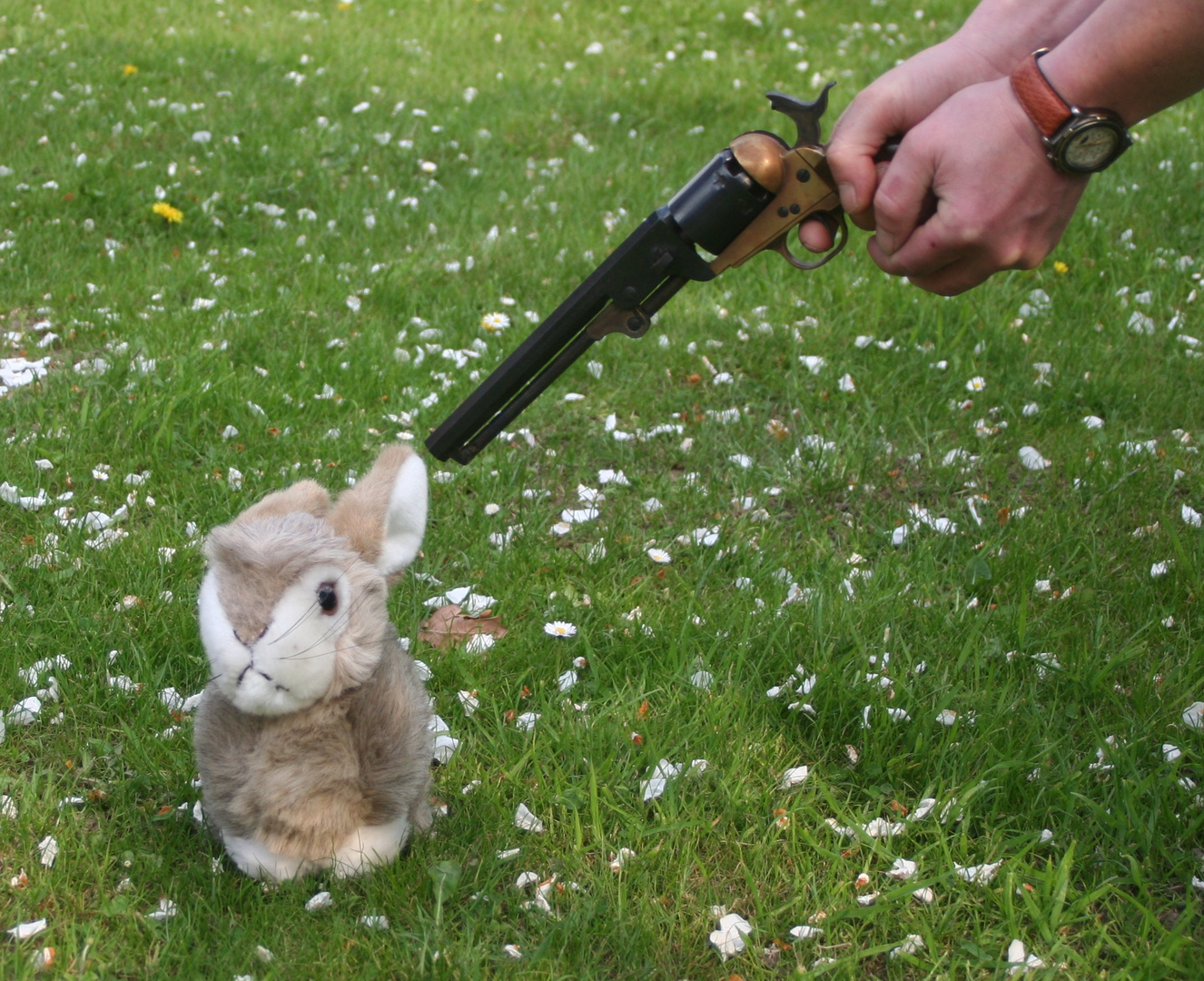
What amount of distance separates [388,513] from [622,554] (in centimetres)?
157

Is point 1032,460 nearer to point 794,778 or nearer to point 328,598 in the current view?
point 794,778

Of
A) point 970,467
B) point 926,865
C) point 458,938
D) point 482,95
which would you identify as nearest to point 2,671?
point 458,938

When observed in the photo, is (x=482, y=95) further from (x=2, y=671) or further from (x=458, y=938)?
(x=458, y=938)

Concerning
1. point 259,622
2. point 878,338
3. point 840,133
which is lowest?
point 878,338

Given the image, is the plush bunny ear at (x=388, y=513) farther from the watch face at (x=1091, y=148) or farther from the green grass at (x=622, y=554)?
the watch face at (x=1091, y=148)

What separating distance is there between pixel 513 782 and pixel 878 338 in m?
3.45

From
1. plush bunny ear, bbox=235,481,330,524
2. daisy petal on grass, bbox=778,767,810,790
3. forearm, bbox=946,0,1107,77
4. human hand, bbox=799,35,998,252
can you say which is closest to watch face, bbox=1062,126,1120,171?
human hand, bbox=799,35,998,252

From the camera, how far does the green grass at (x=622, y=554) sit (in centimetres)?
256

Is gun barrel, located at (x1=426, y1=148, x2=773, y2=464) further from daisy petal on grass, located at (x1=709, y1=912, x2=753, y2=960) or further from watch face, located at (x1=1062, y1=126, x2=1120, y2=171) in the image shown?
daisy petal on grass, located at (x1=709, y1=912, x2=753, y2=960)

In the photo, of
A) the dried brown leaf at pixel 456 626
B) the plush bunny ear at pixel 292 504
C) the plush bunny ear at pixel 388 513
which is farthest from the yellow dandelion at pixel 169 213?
the plush bunny ear at pixel 388 513

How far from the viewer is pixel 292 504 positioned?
8.27 ft

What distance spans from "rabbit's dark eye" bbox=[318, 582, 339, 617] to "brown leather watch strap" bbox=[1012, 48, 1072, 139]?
77.3 inches

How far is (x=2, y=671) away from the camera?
312 cm

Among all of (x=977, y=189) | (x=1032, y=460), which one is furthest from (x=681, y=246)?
(x=1032, y=460)
